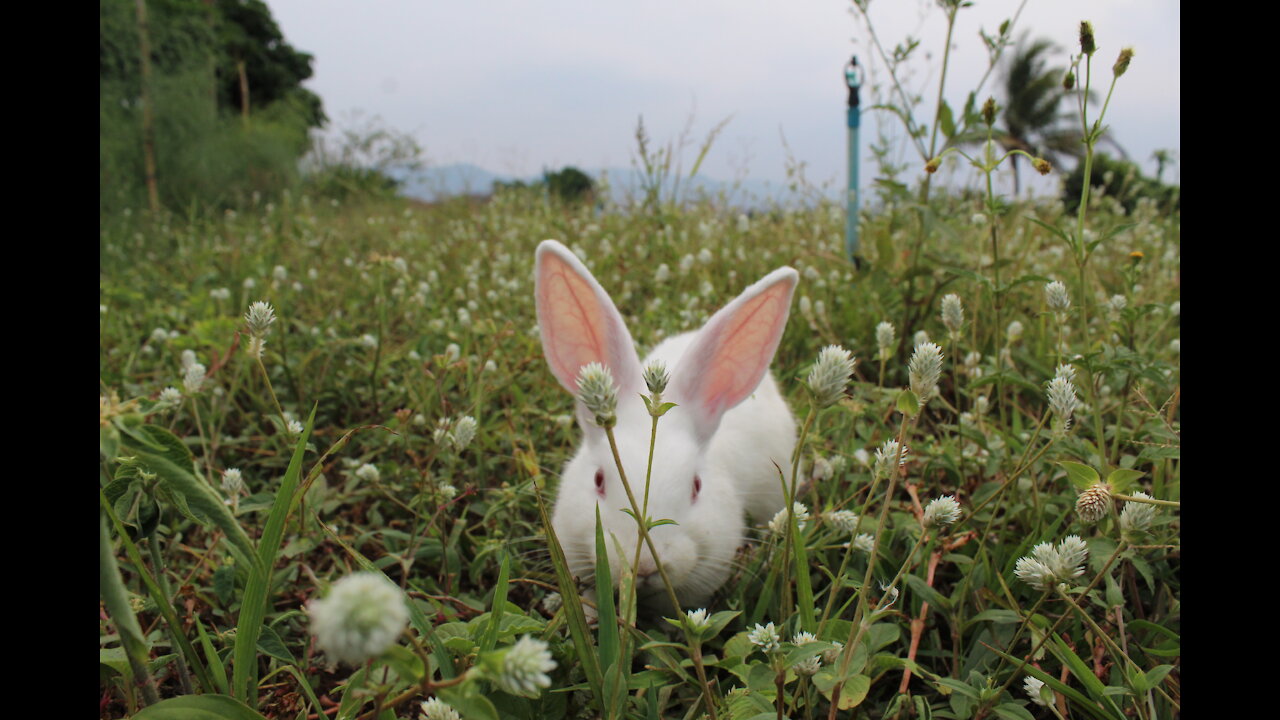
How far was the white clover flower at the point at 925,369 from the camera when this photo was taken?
47.0 inches

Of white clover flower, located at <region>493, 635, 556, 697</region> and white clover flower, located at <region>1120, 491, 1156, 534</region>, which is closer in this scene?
white clover flower, located at <region>493, 635, 556, 697</region>

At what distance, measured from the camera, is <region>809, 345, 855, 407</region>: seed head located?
3.53 feet

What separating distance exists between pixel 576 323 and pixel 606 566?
0.92 m

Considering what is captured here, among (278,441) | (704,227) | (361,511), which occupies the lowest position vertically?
(361,511)

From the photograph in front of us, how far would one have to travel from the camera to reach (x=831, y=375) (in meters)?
1.08

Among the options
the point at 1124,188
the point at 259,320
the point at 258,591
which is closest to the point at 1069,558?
the point at 258,591

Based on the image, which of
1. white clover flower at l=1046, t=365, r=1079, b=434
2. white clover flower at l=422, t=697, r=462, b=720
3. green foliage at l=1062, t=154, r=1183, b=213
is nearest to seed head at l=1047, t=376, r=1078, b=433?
white clover flower at l=1046, t=365, r=1079, b=434

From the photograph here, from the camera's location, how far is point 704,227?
565 cm

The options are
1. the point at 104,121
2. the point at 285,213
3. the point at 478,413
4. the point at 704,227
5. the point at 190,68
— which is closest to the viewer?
the point at 478,413

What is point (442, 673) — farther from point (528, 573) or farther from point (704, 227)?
point (704, 227)

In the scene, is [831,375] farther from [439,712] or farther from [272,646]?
[272,646]

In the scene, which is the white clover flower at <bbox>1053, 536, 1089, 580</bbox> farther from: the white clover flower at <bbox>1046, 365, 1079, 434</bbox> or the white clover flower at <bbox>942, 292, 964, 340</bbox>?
the white clover flower at <bbox>942, 292, 964, 340</bbox>

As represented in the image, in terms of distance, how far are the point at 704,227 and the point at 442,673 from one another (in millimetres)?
4697
